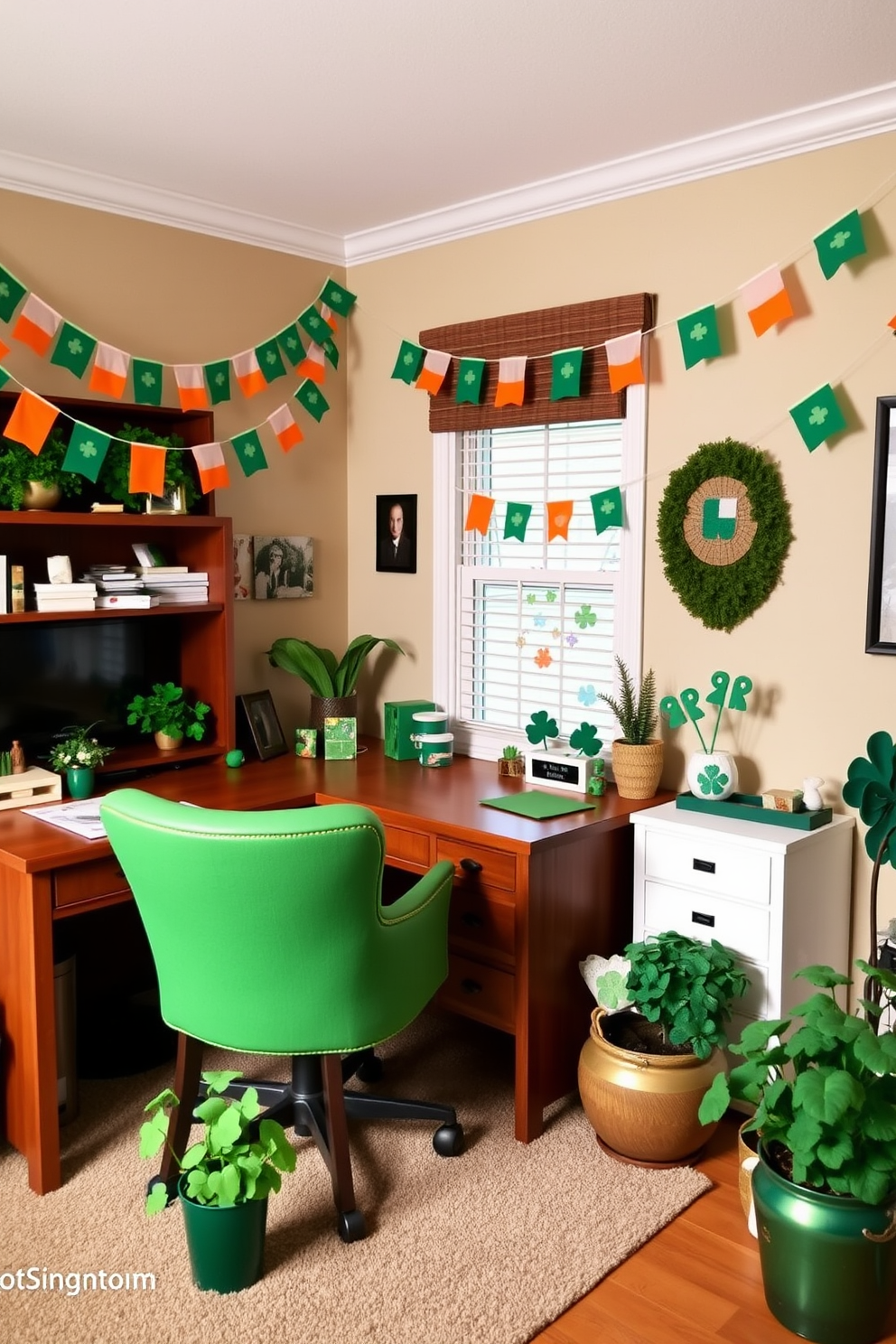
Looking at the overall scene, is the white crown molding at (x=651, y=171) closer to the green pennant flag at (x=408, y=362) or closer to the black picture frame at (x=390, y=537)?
the green pennant flag at (x=408, y=362)

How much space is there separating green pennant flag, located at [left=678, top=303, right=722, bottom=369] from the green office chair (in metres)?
1.56

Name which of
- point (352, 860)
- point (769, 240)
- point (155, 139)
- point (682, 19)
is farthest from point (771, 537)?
point (155, 139)

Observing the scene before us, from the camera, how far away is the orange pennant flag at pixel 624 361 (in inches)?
125

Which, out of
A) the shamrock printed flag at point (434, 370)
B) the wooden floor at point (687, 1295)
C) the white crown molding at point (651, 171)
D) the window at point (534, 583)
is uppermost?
the white crown molding at point (651, 171)

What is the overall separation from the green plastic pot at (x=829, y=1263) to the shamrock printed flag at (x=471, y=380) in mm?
2365

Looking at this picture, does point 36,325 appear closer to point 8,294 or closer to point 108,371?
point 8,294

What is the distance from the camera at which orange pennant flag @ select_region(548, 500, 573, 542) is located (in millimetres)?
3342

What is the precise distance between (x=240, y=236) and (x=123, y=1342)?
3069 millimetres

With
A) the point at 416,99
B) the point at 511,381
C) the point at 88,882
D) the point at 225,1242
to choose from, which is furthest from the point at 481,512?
the point at 225,1242

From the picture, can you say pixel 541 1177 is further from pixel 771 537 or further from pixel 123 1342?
pixel 771 537

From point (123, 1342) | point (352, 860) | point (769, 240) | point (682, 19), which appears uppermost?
point (682, 19)

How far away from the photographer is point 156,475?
127 inches

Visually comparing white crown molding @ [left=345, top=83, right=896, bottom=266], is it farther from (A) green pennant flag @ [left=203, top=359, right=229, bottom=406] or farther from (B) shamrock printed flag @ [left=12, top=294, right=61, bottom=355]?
(B) shamrock printed flag @ [left=12, top=294, right=61, bottom=355]

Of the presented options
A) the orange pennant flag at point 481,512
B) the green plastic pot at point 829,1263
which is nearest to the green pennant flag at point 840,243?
the orange pennant flag at point 481,512
